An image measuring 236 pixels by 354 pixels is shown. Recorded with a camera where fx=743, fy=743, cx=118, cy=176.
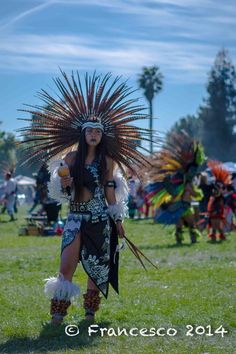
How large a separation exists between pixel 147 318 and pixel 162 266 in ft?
13.9

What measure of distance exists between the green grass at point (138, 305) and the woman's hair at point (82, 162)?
129 centimetres

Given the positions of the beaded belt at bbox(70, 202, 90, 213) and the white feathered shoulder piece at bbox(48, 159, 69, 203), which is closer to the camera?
the beaded belt at bbox(70, 202, 90, 213)

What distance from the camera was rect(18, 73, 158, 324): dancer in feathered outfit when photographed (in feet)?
22.4

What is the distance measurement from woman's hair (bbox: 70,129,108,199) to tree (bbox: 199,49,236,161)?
57.7 meters

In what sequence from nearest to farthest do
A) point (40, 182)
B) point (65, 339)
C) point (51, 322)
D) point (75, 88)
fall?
point (65, 339) → point (51, 322) → point (75, 88) → point (40, 182)

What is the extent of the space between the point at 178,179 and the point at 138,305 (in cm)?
736

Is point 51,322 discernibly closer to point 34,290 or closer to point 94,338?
point 94,338

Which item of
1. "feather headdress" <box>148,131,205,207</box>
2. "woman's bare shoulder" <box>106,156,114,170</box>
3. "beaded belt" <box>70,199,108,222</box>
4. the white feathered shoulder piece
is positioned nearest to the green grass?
"beaded belt" <box>70,199,108,222</box>

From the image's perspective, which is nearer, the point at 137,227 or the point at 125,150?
the point at 125,150

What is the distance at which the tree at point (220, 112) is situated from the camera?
65.4 m

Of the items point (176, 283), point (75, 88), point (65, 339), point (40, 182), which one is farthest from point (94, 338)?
point (40, 182)

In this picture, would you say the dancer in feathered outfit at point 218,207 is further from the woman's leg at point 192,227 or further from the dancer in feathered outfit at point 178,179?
the dancer in feathered outfit at point 178,179

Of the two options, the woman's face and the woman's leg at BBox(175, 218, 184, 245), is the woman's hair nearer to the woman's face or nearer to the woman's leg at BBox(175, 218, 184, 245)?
the woman's face

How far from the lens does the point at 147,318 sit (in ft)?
22.8
